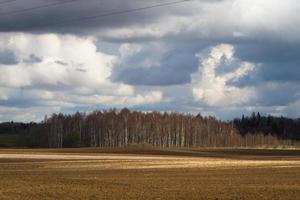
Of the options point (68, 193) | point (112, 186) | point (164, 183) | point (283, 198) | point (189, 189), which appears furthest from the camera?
point (164, 183)

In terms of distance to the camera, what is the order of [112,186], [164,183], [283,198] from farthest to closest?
[164,183] → [112,186] → [283,198]

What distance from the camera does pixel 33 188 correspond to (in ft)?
126

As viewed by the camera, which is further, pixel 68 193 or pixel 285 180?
pixel 285 180

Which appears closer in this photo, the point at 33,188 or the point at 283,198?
the point at 283,198

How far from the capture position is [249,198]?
31641 mm

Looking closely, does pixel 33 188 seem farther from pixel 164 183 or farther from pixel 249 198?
pixel 249 198

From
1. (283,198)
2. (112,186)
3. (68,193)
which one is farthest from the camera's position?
(112,186)

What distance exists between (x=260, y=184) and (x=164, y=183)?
6.15 metres

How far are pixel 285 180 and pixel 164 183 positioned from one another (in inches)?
361

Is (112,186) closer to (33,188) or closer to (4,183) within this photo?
(33,188)

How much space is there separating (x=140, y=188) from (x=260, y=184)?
8.46 meters

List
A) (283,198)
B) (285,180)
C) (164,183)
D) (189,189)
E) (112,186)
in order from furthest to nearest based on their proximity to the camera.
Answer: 1. (285,180)
2. (164,183)
3. (112,186)
4. (189,189)
5. (283,198)

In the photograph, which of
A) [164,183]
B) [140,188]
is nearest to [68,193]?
[140,188]

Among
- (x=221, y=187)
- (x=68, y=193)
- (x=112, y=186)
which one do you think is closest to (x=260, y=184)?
(x=221, y=187)
